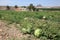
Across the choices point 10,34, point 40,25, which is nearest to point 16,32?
point 10,34

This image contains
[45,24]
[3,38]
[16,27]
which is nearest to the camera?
[3,38]

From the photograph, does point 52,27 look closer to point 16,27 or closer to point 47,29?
point 47,29

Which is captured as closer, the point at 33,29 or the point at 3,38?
the point at 3,38

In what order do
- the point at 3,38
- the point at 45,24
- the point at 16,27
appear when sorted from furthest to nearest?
the point at 16,27 → the point at 45,24 → the point at 3,38

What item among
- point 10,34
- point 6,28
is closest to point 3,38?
point 10,34

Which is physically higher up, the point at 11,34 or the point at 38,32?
the point at 38,32

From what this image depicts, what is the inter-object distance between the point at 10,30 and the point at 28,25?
2.35ft

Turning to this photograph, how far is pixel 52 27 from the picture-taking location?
7.64 m

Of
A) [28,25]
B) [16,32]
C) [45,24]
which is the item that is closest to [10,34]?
[16,32]

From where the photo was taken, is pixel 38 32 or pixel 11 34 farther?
pixel 11 34

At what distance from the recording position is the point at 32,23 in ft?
27.1

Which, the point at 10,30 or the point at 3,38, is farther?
the point at 10,30

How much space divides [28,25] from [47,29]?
83 cm

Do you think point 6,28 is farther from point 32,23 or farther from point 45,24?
point 45,24
